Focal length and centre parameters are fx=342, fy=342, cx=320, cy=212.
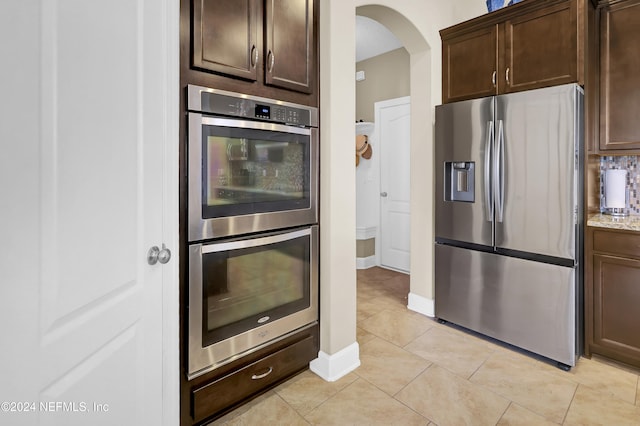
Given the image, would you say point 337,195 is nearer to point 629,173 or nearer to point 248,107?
point 248,107

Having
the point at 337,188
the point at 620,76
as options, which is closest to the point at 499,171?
the point at 620,76

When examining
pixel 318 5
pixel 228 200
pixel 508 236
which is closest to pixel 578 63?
pixel 508 236

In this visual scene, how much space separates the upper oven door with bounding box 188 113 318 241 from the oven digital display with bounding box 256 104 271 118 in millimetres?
46

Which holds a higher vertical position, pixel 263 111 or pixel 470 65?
pixel 470 65

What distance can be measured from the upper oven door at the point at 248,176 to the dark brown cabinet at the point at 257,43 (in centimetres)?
22

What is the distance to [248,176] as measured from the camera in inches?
67.0

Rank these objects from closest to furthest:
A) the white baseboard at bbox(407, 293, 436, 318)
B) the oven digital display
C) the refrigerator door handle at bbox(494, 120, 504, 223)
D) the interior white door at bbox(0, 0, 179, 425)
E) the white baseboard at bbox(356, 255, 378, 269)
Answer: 1. the interior white door at bbox(0, 0, 179, 425)
2. the oven digital display
3. the refrigerator door handle at bbox(494, 120, 504, 223)
4. the white baseboard at bbox(407, 293, 436, 318)
5. the white baseboard at bbox(356, 255, 378, 269)

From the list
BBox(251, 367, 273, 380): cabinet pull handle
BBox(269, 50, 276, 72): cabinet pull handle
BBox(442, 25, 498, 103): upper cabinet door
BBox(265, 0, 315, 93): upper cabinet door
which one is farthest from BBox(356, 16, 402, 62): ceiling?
BBox(251, 367, 273, 380): cabinet pull handle

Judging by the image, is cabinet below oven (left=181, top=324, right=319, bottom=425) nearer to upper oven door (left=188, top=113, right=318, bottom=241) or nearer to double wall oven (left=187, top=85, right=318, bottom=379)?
double wall oven (left=187, top=85, right=318, bottom=379)

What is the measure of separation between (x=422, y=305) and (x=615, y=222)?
1.55 metres

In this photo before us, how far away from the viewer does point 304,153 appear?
6.41 ft

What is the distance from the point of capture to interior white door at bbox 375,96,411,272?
4.47 metres

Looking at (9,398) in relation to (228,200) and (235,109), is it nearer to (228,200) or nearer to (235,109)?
(228,200)

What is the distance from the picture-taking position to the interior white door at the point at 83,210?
0.71 metres
